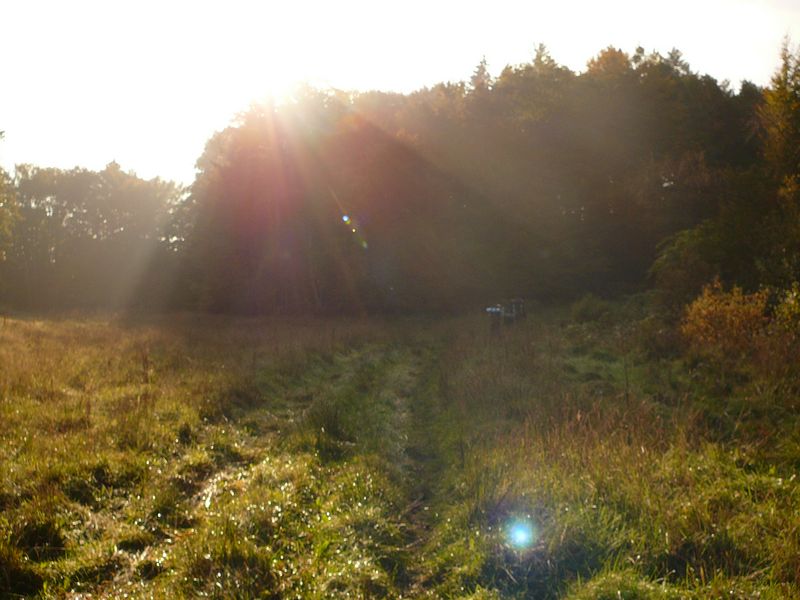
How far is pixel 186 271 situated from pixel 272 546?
33328 mm

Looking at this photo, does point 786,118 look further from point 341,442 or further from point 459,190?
point 459,190

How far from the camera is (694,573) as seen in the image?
13.5 feet

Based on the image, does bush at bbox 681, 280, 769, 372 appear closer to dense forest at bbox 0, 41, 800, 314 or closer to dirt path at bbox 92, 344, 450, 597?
dirt path at bbox 92, 344, 450, 597

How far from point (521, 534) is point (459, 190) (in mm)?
30865

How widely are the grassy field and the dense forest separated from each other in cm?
2044

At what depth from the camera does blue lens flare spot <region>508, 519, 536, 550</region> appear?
477 centimetres

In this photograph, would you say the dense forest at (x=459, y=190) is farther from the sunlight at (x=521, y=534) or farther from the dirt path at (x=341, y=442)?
the sunlight at (x=521, y=534)

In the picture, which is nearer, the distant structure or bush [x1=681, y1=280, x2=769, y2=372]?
bush [x1=681, y1=280, x2=769, y2=372]

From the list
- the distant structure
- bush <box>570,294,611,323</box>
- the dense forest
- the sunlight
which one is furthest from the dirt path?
the dense forest

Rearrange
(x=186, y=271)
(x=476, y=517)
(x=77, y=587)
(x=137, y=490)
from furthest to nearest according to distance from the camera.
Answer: (x=186, y=271)
(x=137, y=490)
(x=476, y=517)
(x=77, y=587)

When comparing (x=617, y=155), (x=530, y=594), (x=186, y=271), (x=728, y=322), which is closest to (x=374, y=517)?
(x=530, y=594)

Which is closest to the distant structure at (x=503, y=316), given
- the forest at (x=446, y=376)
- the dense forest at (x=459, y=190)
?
the forest at (x=446, y=376)

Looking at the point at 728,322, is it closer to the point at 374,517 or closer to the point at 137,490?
the point at 374,517

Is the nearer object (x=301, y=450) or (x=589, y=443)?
(x=589, y=443)
